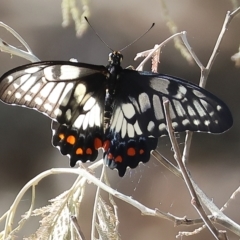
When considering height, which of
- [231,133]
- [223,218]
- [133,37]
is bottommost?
[223,218]

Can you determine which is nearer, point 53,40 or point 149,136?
point 149,136

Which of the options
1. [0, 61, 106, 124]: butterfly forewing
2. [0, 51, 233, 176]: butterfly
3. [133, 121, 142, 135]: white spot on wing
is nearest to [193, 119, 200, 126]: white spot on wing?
[0, 51, 233, 176]: butterfly

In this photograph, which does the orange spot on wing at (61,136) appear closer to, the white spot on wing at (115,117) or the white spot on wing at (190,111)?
the white spot on wing at (115,117)

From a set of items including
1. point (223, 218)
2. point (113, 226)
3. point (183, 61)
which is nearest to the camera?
point (223, 218)

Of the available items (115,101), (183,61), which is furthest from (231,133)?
(115,101)

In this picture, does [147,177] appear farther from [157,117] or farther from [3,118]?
[157,117]

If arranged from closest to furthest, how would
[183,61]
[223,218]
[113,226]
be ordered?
1. [223,218]
2. [113,226]
3. [183,61]

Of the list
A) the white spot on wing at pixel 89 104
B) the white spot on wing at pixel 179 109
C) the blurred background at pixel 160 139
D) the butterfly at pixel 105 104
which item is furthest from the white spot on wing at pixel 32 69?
the blurred background at pixel 160 139
